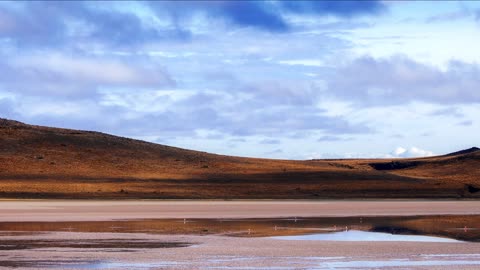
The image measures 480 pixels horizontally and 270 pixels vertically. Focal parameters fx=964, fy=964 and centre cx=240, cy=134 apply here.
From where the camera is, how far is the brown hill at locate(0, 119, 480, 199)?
86.2m

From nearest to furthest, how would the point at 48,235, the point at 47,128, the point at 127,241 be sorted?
1. the point at 127,241
2. the point at 48,235
3. the point at 47,128

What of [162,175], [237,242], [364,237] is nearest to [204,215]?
[364,237]

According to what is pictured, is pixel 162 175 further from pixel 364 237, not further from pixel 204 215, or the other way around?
pixel 364 237

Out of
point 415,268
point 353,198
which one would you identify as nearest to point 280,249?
point 415,268

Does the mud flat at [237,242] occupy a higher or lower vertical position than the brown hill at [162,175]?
lower

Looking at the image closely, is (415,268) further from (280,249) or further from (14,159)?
(14,159)

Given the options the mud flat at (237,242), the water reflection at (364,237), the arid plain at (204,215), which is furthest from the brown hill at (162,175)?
the water reflection at (364,237)

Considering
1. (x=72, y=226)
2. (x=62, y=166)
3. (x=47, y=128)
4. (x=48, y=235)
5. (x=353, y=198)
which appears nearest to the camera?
(x=48, y=235)

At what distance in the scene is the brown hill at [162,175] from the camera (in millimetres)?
86188

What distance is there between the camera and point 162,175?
102125 millimetres

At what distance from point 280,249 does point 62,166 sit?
76.7m

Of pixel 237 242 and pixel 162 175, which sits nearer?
pixel 237 242

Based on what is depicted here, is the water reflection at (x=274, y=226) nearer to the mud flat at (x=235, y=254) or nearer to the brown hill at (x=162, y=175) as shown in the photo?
the mud flat at (x=235, y=254)

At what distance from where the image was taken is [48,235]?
34062 mm
